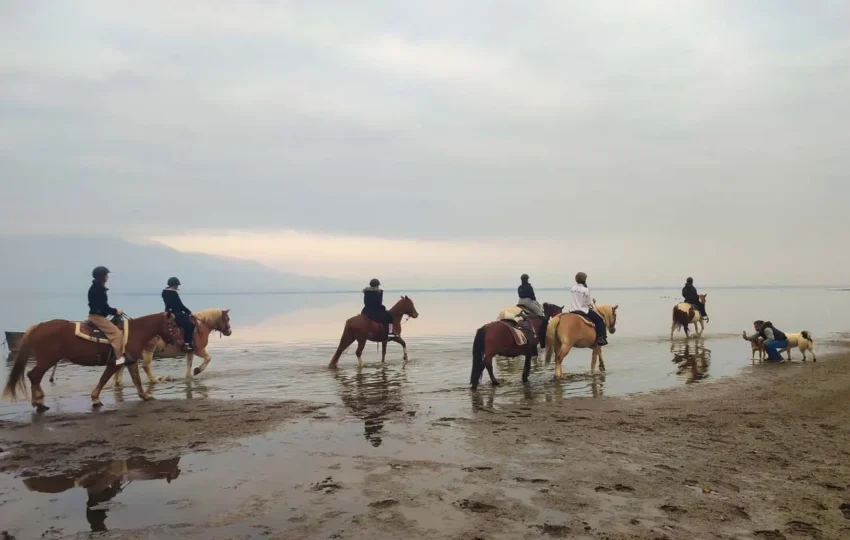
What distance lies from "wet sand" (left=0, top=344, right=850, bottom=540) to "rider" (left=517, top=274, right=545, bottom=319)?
3916 mm

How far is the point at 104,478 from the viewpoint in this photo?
5902 mm

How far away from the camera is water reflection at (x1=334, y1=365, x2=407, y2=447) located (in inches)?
329

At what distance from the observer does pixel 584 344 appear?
45.7 ft

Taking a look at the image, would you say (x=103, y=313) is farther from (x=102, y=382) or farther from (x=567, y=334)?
(x=567, y=334)

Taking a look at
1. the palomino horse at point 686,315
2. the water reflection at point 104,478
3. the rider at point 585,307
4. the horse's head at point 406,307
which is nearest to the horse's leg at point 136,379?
the water reflection at point 104,478

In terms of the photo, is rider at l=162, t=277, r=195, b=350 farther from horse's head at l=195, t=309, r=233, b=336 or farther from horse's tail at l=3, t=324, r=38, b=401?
horse's tail at l=3, t=324, r=38, b=401

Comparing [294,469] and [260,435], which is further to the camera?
[260,435]

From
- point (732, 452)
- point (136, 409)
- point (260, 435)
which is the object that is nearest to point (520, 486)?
point (732, 452)

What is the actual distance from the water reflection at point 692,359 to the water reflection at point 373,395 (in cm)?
721

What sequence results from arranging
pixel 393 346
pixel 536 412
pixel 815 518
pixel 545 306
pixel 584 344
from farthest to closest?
pixel 393 346, pixel 545 306, pixel 584 344, pixel 536 412, pixel 815 518

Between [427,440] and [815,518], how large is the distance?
174 inches

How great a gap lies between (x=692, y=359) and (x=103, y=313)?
16483 mm

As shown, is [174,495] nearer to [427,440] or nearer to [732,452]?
[427,440]

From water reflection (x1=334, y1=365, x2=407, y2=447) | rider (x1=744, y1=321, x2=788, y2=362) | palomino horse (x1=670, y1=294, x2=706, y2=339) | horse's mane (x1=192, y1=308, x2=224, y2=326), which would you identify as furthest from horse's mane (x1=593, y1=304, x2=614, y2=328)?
horse's mane (x1=192, y1=308, x2=224, y2=326)
